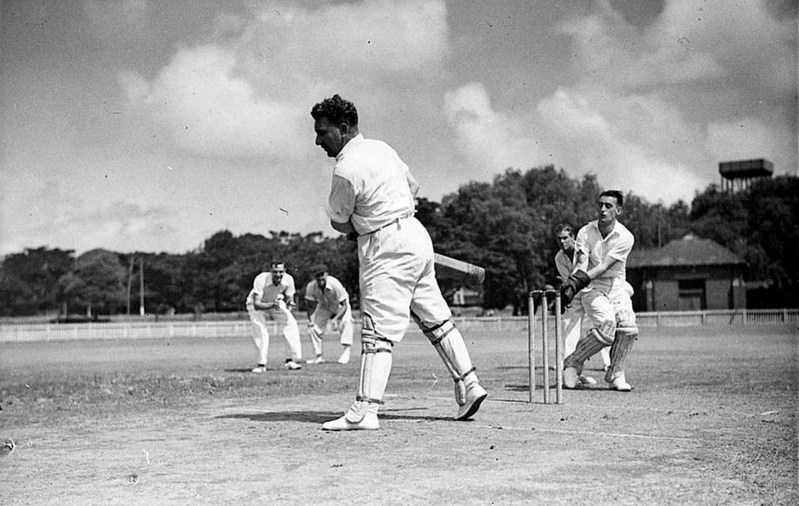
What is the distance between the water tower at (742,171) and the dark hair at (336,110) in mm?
111693

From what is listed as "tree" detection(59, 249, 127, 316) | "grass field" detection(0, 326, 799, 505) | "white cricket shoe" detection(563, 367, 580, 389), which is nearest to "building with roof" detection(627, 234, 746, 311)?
"white cricket shoe" detection(563, 367, 580, 389)

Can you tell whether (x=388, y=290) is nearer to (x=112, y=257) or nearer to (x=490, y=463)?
(x=490, y=463)

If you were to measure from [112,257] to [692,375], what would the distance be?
117592 millimetres

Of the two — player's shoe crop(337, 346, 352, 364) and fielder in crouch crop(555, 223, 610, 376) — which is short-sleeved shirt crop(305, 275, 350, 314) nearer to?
player's shoe crop(337, 346, 352, 364)

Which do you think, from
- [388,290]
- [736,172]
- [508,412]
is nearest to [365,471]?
[388,290]

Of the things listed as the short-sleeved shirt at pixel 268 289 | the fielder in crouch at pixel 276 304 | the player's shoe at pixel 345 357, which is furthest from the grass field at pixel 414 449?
the player's shoe at pixel 345 357

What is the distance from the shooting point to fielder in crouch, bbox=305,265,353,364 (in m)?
18.9

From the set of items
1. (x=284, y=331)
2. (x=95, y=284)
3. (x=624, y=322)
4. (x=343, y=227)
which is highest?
(x=95, y=284)

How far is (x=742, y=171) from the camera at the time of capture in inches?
4513

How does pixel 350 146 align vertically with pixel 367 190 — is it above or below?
above

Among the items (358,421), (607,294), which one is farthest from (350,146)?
(607,294)

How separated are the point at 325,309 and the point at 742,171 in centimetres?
10591

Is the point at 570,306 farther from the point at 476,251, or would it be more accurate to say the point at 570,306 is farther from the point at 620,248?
the point at 476,251

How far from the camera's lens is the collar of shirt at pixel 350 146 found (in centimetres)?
683
